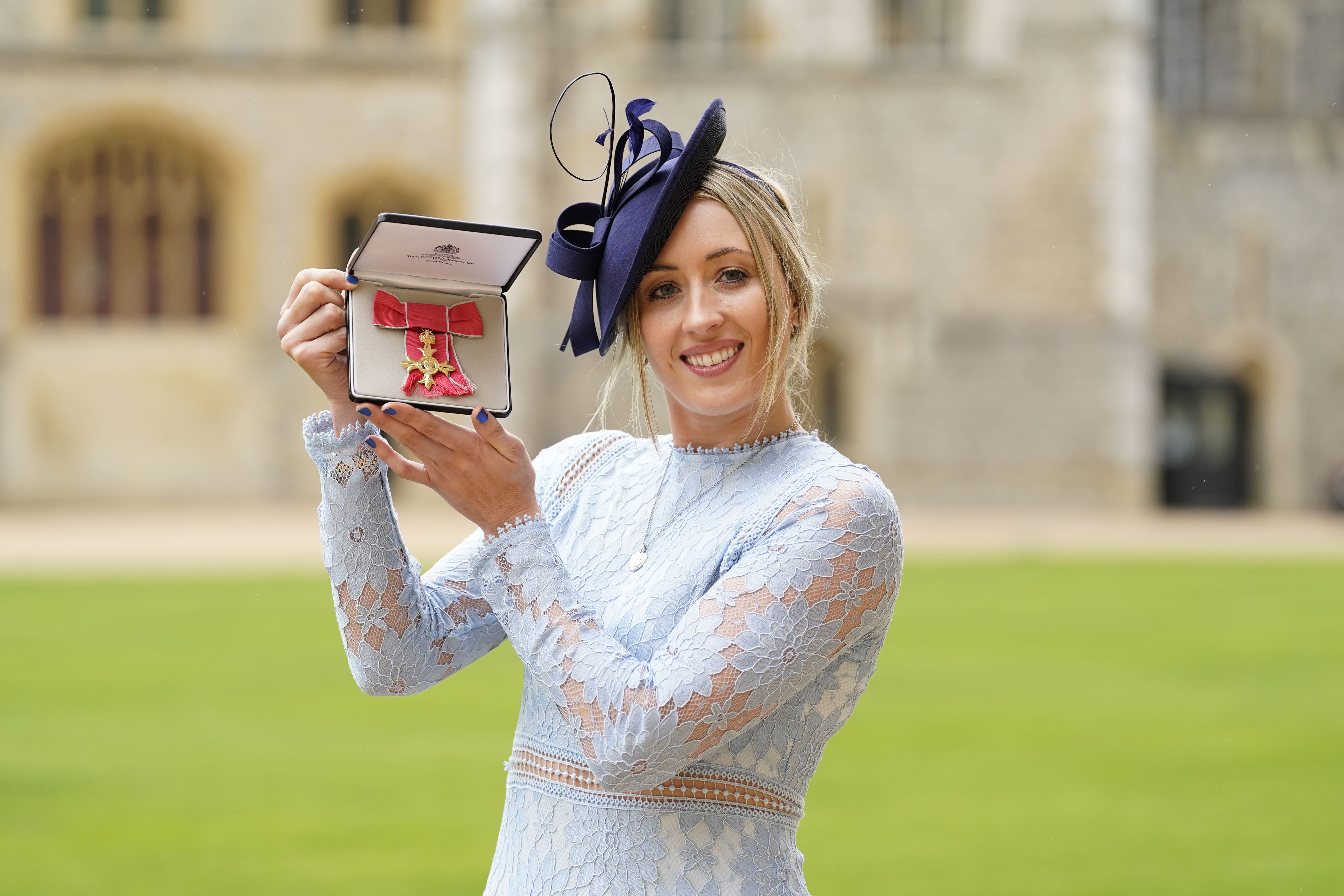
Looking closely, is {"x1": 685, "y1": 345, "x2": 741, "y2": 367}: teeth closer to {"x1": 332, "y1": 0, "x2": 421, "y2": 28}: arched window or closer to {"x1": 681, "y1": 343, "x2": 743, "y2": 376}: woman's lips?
{"x1": 681, "y1": 343, "x2": 743, "y2": 376}: woman's lips

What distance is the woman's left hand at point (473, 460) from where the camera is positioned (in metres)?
1.63

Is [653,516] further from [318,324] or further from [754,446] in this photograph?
[318,324]

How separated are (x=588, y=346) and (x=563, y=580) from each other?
0.38 m

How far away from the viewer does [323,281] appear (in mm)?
1718

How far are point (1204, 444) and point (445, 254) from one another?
25628 mm

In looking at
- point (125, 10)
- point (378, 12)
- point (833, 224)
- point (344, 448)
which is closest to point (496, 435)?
point (344, 448)

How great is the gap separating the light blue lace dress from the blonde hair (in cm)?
9

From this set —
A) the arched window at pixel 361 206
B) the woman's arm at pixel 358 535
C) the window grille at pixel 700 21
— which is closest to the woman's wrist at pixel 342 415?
Answer: the woman's arm at pixel 358 535

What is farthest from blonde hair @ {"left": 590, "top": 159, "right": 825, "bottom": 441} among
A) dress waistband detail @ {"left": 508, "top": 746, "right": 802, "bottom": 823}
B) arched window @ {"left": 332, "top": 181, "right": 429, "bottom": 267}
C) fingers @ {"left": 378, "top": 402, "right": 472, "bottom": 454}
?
arched window @ {"left": 332, "top": 181, "right": 429, "bottom": 267}

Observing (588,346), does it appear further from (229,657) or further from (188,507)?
(188,507)

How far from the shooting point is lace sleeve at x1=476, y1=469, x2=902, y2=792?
1.58 metres

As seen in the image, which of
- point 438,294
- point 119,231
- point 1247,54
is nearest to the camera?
point 438,294

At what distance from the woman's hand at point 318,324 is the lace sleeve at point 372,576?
9cm

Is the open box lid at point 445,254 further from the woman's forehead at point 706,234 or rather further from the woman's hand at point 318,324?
the woman's forehead at point 706,234
